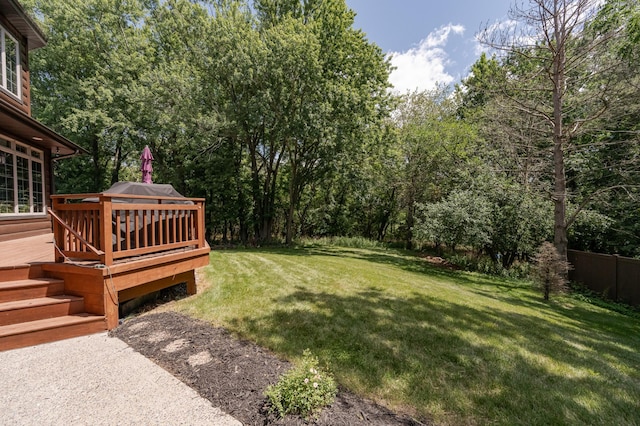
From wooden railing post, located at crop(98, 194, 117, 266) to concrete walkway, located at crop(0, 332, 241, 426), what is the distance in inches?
39.1

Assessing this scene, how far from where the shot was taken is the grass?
226cm

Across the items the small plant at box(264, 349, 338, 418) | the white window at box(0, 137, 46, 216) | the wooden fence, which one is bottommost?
the wooden fence

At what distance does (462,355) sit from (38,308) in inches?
195

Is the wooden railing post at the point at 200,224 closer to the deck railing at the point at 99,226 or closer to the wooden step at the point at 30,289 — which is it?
the deck railing at the point at 99,226

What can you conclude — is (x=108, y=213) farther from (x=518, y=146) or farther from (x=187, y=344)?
(x=518, y=146)

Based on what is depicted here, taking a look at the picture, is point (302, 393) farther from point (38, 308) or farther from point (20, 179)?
point (20, 179)

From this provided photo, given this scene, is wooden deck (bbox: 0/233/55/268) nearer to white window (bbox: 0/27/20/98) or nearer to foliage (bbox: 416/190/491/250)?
white window (bbox: 0/27/20/98)

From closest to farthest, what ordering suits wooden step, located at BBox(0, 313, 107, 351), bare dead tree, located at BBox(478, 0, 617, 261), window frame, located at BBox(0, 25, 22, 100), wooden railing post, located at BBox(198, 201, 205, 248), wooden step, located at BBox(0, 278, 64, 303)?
wooden step, located at BBox(0, 313, 107, 351)
wooden step, located at BBox(0, 278, 64, 303)
wooden railing post, located at BBox(198, 201, 205, 248)
window frame, located at BBox(0, 25, 22, 100)
bare dead tree, located at BBox(478, 0, 617, 261)

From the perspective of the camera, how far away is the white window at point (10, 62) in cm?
653

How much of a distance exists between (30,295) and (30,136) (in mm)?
5733

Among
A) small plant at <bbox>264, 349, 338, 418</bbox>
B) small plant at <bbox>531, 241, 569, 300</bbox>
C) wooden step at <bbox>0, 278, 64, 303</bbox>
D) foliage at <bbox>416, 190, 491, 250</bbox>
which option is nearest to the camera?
small plant at <bbox>264, 349, 338, 418</bbox>

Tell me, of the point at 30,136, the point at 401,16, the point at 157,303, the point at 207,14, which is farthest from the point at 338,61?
the point at 157,303

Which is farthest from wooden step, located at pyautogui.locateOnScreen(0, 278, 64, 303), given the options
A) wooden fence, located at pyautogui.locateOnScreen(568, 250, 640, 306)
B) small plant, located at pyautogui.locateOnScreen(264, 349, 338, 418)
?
wooden fence, located at pyautogui.locateOnScreen(568, 250, 640, 306)

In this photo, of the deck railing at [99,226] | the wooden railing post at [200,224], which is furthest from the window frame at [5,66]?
the wooden railing post at [200,224]
